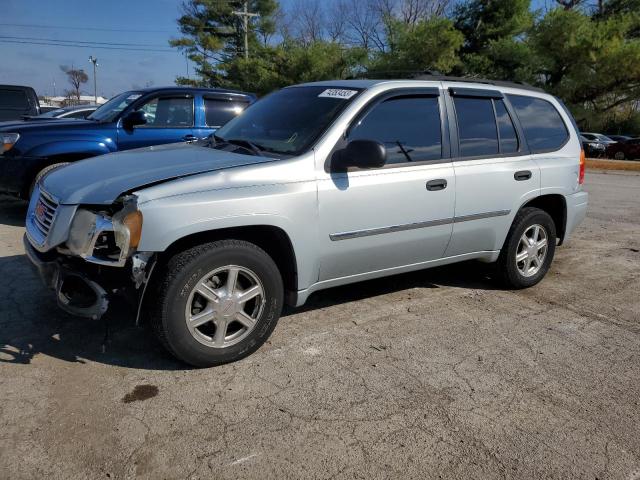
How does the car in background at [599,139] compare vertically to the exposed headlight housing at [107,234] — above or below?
above

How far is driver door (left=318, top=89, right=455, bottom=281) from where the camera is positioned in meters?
3.47

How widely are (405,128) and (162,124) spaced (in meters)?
4.50

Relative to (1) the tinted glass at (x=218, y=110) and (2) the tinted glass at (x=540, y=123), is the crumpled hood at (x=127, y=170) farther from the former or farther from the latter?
(1) the tinted glass at (x=218, y=110)

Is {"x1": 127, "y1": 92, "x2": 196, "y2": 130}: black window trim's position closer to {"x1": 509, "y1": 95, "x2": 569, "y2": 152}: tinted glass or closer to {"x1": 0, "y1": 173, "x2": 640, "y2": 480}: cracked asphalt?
{"x1": 0, "y1": 173, "x2": 640, "y2": 480}: cracked asphalt

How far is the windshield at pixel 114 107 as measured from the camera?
7115 mm

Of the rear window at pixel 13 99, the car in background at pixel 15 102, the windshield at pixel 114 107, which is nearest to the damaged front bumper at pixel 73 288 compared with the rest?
the windshield at pixel 114 107

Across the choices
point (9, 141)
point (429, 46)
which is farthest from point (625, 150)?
point (9, 141)

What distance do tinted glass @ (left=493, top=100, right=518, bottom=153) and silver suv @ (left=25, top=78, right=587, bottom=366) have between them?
0.04 feet

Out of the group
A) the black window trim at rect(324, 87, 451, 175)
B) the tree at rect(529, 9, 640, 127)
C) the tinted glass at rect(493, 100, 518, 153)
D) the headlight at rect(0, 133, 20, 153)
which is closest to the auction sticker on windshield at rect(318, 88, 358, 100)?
the black window trim at rect(324, 87, 451, 175)

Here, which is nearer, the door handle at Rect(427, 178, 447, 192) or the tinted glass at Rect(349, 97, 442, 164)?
the tinted glass at Rect(349, 97, 442, 164)

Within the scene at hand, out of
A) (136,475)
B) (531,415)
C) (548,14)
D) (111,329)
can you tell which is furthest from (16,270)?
(548,14)

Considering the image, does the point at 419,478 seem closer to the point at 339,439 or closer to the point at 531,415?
the point at 339,439

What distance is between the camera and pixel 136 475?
2.28 metres

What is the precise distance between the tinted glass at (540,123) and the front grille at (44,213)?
3.72 m
